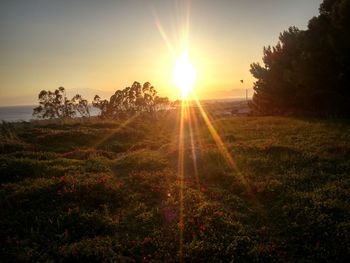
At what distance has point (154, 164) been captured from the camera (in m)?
22.7

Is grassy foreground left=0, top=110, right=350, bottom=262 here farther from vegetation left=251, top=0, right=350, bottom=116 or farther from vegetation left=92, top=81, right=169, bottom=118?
vegetation left=92, top=81, right=169, bottom=118

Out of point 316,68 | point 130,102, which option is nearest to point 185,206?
point 316,68

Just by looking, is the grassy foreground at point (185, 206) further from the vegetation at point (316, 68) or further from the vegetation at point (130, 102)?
the vegetation at point (130, 102)

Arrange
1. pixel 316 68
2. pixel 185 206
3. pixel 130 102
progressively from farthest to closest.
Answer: pixel 130 102 → pixel 316 68 → pixel 185 206

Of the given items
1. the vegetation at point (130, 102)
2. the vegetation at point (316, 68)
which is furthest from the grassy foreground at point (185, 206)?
the vegetation at point (130, 102)

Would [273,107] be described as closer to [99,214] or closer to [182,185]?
[182,185]

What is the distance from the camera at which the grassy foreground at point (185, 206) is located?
435 inches

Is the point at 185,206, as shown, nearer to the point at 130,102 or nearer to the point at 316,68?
the point at 316,68

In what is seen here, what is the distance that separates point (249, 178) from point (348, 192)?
17.3 ft

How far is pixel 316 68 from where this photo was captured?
1499 inches

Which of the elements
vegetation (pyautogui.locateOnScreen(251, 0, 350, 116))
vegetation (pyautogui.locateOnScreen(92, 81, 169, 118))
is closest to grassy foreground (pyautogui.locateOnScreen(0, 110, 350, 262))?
vegetation (pyautogui.locateOnScreen(251, 0, 350, 116))

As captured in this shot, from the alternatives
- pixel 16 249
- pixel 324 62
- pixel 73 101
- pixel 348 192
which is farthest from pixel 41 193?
pixel 73 101

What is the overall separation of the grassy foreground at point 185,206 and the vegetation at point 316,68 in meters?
14.0

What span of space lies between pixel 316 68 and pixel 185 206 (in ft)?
97.6
